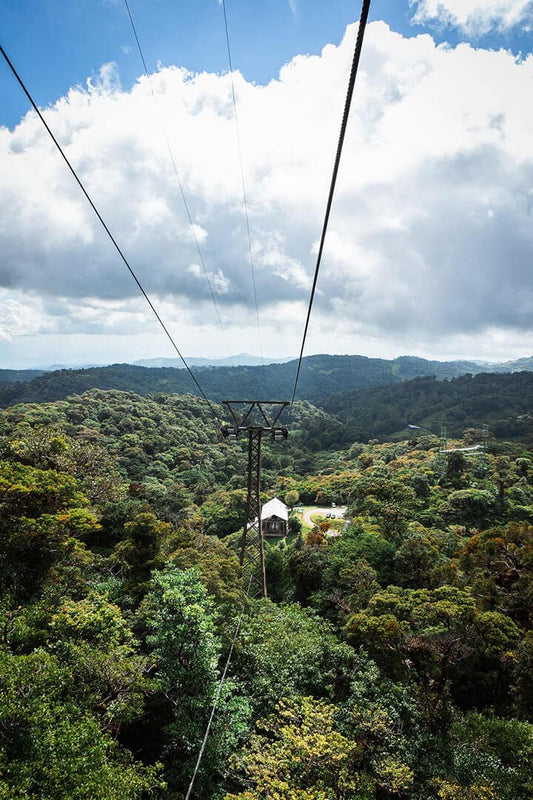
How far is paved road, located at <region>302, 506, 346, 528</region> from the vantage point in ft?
163

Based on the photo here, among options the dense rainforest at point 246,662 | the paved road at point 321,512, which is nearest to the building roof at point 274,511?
the paved road at point 321,512

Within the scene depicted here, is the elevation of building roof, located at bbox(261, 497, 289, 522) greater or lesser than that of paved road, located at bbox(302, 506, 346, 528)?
greater

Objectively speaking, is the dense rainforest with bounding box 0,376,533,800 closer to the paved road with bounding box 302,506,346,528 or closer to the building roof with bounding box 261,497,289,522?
the building roof with bounding box 261,497,289,522

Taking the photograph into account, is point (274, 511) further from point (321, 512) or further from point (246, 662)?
point (246, 662)

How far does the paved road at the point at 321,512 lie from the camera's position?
49581 millimetres

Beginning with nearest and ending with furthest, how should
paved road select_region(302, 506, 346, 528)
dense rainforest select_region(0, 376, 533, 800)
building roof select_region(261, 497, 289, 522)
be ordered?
dense rainforest select_region(0, 376, 533, 800), building roof select_region(261, 497, 289, 522), paved road select_region(302, 506, 346, 528)

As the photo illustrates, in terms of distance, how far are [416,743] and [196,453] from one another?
257 feet

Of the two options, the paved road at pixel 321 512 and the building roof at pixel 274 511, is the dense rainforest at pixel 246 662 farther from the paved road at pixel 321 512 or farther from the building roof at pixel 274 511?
the paved road at pixel 321 512

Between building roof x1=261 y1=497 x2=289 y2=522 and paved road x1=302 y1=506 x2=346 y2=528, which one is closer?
building roof x1=261 y1=497 x2=289 y2=522

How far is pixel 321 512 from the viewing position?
5366 cm

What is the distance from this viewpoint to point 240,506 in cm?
4953

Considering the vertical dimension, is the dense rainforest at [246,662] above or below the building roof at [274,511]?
above

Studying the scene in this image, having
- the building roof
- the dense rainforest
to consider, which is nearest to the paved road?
the building roof

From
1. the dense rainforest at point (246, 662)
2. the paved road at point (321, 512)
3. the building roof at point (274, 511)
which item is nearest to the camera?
the dense rainforest at point (246, 662)
